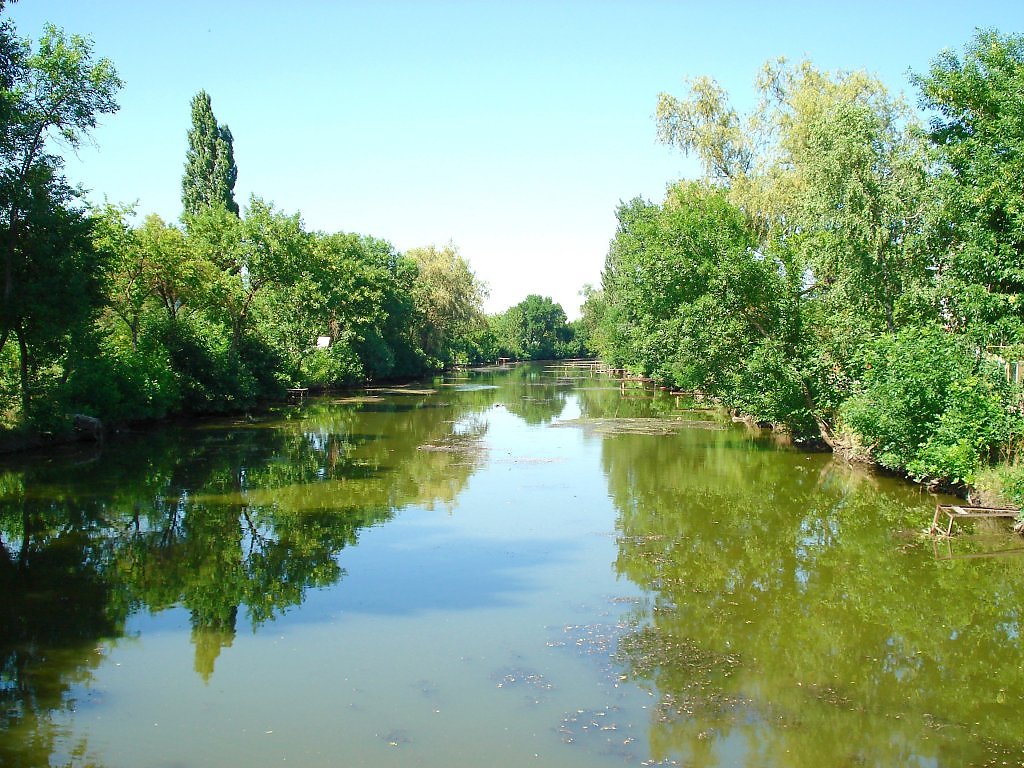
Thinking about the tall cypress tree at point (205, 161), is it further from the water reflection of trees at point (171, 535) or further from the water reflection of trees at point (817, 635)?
the water reflection of trees at point (817, 635)

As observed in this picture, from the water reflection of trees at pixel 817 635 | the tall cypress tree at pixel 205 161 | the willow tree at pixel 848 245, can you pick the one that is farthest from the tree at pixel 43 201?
the tall cypress tree at pixel 205 161

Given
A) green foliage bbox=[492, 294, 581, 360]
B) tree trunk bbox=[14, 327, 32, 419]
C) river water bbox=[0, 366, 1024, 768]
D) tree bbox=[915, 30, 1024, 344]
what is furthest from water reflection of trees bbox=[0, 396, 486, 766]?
green foliage bbox=[492, 294, 581, 360]

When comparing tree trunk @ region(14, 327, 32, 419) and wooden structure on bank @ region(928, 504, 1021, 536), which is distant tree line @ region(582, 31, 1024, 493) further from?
tree trunk @ region(14, 327, 32, 419)

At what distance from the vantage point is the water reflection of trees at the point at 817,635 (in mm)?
6906

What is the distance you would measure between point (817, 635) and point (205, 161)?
160ft

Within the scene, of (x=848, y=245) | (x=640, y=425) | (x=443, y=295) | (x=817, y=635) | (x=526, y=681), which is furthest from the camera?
(x=443, y=295)

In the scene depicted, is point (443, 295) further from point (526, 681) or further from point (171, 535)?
point (526, 681)

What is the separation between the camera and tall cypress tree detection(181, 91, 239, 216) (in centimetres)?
4938

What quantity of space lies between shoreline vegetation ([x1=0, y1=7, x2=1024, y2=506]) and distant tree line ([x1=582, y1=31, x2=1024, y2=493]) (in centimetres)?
6

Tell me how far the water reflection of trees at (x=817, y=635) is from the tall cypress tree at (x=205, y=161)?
135 ft

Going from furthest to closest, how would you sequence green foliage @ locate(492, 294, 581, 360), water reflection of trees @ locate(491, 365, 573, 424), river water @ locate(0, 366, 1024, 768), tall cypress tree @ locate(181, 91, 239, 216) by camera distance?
green foliage @ locate(492, 294, 581, 360), tall cypress tree @ locate(181, 91, 239, 216), water reflection of trees @ locate(491, 365, 573, 424), river water @ locate(0, 366, 1024, 768)

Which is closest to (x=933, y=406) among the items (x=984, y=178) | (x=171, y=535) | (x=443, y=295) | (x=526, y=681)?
(x=984, y=178)

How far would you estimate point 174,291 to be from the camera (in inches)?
1313

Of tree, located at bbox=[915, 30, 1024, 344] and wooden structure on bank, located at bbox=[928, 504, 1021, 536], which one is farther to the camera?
tree, located at bbox=[915, 30, 1024, 344]
